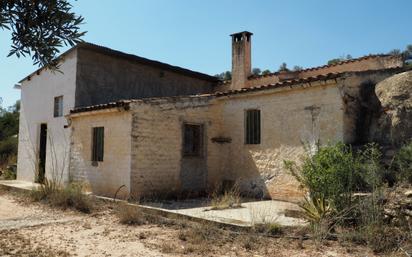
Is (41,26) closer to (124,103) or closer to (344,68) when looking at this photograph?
(124,103)

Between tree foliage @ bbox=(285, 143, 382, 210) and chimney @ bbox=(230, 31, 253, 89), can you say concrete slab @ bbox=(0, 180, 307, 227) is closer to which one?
tree foliage @ bbox=(285, 143, 382, 210)

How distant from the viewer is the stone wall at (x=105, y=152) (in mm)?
11852

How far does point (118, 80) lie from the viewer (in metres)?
15.9

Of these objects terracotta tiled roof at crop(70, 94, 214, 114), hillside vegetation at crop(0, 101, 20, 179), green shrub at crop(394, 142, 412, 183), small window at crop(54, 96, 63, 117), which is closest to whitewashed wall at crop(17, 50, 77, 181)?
small window at crop(54, 96, 63, 117)

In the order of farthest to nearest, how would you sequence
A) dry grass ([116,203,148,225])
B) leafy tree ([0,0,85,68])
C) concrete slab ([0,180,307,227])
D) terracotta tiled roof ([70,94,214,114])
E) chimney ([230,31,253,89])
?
chimney ([230,31,253,89]), terracotta tiled roof ([70,94,214,114]), dry grass ([116,203,148,225]), concrete slab ([0,180,307,227]), leafy tree ([0,0,85,68])

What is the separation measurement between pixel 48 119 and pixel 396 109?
42.6 ft

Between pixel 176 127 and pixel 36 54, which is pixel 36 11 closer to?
pixel 36 54

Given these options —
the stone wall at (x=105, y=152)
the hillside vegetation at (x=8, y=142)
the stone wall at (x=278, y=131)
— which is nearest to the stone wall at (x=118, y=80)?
the stone wall at (x=105, y=152)

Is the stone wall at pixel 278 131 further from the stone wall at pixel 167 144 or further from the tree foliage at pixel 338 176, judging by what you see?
the tree foliage at pixel 338 176

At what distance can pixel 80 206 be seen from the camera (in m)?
10.8

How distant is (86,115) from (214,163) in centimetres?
468

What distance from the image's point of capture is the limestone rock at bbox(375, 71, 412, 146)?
30.3 feet

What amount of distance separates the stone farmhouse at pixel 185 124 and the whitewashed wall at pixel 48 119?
0.06 m

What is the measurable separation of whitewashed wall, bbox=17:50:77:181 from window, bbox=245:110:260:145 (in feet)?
21.5
